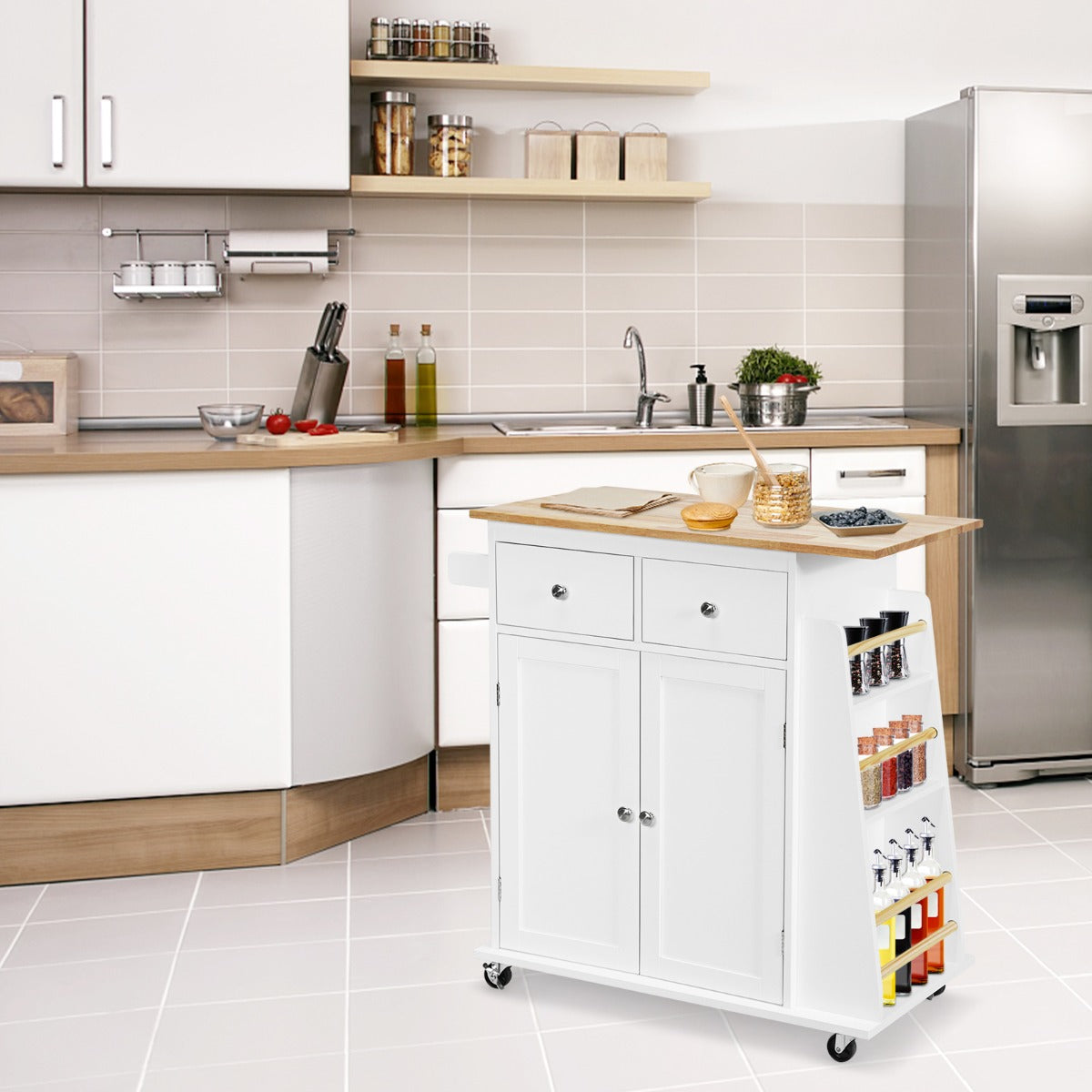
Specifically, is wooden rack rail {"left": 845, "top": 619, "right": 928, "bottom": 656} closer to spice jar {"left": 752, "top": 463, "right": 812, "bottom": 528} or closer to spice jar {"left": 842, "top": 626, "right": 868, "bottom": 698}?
spice jar {"left": 842, "top": 626, "right": 868, "bottom": 698}

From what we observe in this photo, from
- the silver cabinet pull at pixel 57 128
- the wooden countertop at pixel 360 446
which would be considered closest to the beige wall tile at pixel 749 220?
the wooden countertop at pixel 360 446

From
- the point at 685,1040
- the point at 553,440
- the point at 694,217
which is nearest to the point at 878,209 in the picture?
the point at 694,217

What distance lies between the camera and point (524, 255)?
394 centimetres

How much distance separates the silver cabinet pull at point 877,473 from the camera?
3586 mm

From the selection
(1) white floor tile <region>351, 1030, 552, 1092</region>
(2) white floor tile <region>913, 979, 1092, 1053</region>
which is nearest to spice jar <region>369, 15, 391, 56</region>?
(1) white floor tile <region>351, 1030, 552, 1092</region>

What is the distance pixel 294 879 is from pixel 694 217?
2160 millimetres

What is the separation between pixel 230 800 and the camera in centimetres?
315

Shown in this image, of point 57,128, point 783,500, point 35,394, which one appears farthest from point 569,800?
point 57,128

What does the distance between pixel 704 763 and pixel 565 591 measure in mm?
365

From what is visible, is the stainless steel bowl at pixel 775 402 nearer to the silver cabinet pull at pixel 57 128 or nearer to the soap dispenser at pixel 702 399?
the soap dispenser at pixel 702 399

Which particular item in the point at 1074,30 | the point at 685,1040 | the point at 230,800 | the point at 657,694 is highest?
the point at 1074,30

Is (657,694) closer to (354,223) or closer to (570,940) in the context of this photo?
(570,940)

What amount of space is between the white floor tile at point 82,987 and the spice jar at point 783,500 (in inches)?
53.7

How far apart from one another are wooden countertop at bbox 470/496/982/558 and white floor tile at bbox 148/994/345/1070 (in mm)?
905
